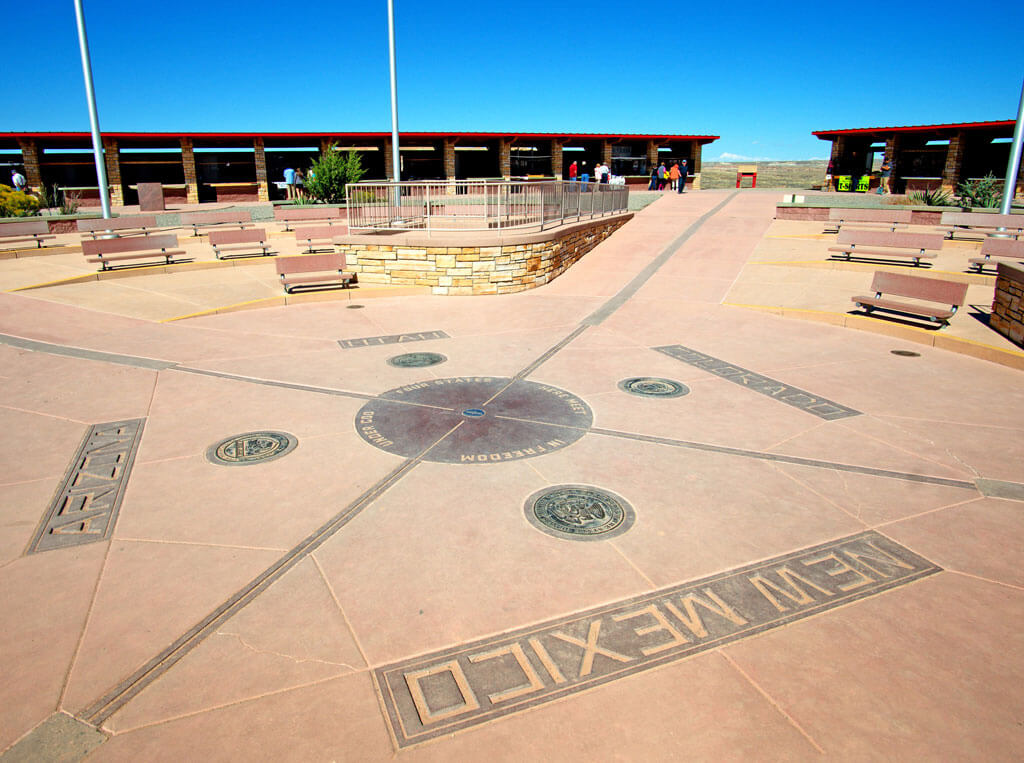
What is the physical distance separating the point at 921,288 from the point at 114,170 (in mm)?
39565

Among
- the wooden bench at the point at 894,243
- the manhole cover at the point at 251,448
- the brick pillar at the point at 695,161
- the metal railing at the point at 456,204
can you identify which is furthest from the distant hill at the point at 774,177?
the manhole cover at the point at 251,448

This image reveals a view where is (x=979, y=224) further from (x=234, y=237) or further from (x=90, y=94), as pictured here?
(x=90, y=94)

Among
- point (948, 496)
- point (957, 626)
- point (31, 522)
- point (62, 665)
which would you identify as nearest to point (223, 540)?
point (62, 665)

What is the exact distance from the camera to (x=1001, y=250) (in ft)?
42.9

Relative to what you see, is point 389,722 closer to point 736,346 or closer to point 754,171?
point 736,346

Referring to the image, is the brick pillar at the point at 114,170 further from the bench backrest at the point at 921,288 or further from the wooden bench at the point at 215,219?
the bench backrest at the point at 921,288

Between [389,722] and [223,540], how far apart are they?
1960 millimetres

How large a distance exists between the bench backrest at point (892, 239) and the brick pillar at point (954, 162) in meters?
20.2

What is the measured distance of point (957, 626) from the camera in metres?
3.33

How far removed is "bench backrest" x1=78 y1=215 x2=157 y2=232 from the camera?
16.5 meters

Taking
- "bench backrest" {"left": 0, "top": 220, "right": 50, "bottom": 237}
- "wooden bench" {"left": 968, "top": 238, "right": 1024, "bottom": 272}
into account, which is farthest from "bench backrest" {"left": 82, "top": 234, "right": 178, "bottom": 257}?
"wooden bench" {"left": 968, "top": 238, "right": 1024, "bottom": 272}

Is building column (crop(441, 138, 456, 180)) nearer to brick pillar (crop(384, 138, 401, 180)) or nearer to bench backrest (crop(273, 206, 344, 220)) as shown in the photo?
brick pillar (crop(384, 138, 401, 180))

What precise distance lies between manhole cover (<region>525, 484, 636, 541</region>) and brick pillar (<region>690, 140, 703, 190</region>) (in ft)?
138

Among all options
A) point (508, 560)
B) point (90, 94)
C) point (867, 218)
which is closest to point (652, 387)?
point (508, 560)
